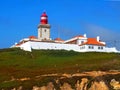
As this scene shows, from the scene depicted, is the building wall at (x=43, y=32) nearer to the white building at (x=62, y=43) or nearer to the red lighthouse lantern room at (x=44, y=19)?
the white building at (x=62, y=43)

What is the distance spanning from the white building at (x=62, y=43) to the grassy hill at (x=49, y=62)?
2872 millimetres

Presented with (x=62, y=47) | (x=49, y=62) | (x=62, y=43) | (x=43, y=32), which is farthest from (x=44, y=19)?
(x=49, y=62)

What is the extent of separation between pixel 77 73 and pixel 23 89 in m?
11.9

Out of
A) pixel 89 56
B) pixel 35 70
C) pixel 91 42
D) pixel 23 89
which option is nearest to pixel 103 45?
pixel 91 42

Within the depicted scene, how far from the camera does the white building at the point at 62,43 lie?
115 metres

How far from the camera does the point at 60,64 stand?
3826 inches

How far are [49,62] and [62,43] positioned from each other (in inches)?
732

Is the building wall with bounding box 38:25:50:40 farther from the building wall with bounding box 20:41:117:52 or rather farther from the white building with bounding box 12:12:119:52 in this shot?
the building wall with bounding box 20:41:117:52

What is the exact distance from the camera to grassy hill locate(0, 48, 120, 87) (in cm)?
8588

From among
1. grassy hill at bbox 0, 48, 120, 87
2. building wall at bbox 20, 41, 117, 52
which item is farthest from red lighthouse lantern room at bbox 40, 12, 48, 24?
grassy hill at bbox 0, 48, 120, 87

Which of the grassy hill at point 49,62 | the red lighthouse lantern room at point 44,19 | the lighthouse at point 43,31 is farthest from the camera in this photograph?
the red lighthouse lantern room at point 44,19

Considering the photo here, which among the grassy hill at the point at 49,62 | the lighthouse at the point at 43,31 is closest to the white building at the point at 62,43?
the lighthouse at the point at 43,31

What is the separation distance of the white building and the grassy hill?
2872 millimetres

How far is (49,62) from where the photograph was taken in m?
100
